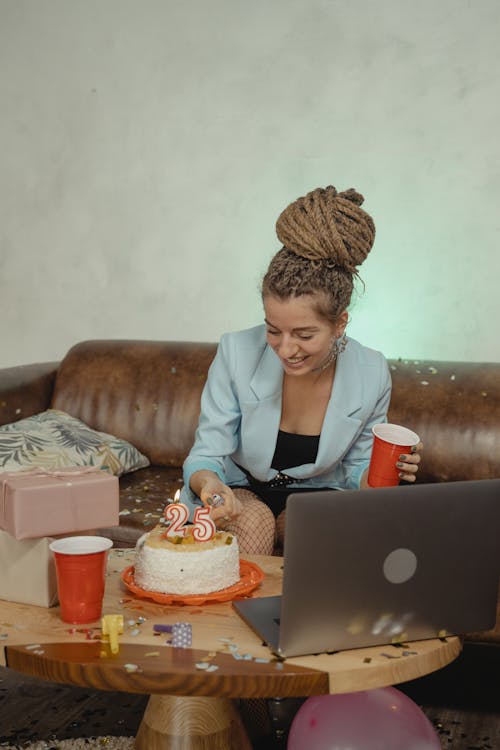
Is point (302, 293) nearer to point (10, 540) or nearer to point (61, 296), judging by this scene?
point (10, 540)

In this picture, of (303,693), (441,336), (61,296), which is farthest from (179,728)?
(61,296)

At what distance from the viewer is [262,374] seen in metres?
2.30

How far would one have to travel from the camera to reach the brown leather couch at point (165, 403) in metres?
2.82

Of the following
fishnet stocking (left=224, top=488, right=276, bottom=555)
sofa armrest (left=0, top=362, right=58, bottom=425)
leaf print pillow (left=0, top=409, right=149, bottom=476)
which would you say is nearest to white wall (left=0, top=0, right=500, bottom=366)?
sofa armrest (left=0, top=362, right=58, bottom=425)

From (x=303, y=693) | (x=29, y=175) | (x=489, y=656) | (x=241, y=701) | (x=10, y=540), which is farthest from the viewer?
(x=29, y=175)

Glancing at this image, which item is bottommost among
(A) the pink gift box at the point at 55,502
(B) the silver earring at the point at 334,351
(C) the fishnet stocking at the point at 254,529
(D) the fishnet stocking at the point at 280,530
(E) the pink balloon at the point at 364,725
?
(E) the pink balloon at the point at 364,725

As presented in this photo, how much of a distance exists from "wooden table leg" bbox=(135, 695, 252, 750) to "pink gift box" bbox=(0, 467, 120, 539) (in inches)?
14.6

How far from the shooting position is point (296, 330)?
2.03m

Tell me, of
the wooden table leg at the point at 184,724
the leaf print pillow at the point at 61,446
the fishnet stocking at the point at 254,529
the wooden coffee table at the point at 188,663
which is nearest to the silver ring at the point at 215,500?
the fishnet stocking at the point at 254,529

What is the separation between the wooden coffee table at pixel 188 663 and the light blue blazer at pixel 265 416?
0.72 metres

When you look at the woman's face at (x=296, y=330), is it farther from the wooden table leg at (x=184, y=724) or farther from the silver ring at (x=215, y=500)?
the wooden table leg at (x=184, y=724)

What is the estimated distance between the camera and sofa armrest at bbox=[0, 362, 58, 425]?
10.5 feet

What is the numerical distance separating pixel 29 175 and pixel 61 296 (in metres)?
0.61

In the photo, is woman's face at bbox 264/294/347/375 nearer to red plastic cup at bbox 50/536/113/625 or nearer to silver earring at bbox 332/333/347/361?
silver earring at bbox 332/333/347/361
